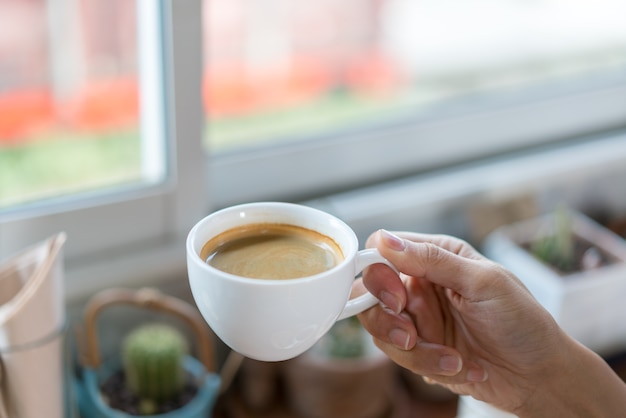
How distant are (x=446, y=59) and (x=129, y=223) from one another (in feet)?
3.63

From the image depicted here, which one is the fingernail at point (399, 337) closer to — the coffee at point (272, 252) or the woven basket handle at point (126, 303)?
the coffee at point (272, 252)

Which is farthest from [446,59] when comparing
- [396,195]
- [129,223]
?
[129,223]

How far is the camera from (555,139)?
5.23 feet

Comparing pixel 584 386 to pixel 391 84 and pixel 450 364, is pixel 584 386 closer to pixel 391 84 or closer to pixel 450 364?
pixel 450 364

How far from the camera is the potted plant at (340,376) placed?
1.08 meters

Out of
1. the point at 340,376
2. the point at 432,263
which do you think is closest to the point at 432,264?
the point at 432,263

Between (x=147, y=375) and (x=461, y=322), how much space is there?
0.42 m

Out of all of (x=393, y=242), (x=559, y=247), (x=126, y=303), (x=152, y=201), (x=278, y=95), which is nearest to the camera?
(x=393, y=242)

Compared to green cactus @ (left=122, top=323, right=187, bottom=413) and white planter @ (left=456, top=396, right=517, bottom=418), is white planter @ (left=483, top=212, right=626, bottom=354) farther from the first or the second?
green cactus @ (left=122, top=323, right=187, bottom=413)

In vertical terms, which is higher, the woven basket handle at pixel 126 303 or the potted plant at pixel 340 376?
the woven basket handle at pixel 126 303

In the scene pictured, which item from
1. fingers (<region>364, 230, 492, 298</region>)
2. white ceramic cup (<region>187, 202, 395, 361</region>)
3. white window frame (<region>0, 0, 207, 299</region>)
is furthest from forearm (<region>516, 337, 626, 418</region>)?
white window frame (<region>0, 0, 207, 299</region>)

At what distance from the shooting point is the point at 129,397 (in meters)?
1.05

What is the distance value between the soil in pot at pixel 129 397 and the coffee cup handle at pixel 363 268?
448 millimetres

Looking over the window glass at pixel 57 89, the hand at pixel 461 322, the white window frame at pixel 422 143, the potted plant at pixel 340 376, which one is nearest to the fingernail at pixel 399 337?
the hand at pixel 461 322
